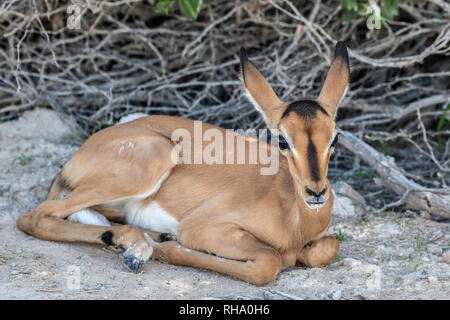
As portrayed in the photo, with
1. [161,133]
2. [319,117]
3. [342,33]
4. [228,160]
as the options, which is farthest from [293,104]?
[342,33]

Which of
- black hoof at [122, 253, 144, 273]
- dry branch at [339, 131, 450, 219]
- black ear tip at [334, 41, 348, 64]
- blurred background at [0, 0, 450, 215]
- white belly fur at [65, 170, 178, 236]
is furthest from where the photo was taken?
blurred background at [0, 0, 450, 215]

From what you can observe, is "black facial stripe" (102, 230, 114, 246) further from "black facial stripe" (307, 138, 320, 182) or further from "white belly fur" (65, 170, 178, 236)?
"black facial stripe" (307, 138, 320, 182)

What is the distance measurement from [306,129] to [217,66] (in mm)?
3668

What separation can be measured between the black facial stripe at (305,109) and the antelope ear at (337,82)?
371 millimetres

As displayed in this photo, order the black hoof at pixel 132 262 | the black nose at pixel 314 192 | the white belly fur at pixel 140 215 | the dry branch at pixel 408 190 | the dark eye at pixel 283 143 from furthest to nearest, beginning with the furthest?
the dry branch at pixel 408 190 → the white belly fur at pixel 140 215 → the black hoof at pixel 132 262 → the dark eye at pixel 283 143 → the black nose at pixel 314 192

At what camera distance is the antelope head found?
13.9ft

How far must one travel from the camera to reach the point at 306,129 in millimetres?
4406

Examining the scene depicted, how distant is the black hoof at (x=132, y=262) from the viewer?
466 cm

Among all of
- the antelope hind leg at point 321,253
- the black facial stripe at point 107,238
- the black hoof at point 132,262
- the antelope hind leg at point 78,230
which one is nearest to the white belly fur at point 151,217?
the antelope hind leg at point 78,230

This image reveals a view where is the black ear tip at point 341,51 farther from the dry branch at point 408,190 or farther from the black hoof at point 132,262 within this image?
the black hoof at point 132,262

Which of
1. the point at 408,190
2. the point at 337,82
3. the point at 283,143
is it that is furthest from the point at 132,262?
the point at 408,190

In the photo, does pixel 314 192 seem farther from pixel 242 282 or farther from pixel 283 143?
pixel 242 282

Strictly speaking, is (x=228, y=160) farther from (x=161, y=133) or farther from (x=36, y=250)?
(x=36, y=250)

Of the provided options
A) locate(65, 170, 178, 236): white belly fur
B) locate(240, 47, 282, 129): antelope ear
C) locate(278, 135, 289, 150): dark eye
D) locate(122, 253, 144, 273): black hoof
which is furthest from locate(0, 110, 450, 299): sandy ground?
locate(240, 47, 282, 129): antelope ear
